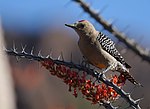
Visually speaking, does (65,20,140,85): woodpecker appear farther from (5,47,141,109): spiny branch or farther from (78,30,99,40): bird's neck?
(5,47,141,109): spiny branch

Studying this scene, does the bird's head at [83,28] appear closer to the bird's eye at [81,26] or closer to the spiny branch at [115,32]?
the bird's eye at [81,26]

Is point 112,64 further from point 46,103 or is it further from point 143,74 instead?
point 143,74

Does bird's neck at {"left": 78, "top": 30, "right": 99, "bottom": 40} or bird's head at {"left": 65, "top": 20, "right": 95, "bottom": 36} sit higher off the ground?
bird's head at {"left": 65, "top": 20, "right": 95, "bottom": 36}

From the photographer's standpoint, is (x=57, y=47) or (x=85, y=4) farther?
(x=57, y=47)

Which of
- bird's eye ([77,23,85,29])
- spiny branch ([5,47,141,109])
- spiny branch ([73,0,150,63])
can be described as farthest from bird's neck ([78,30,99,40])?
spiny branch ([73,0,150,63])

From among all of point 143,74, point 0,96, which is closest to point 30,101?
point 143,74

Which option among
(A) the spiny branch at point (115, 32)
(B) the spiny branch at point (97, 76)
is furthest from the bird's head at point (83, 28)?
(A) the spiny branch at point (115, 32)
